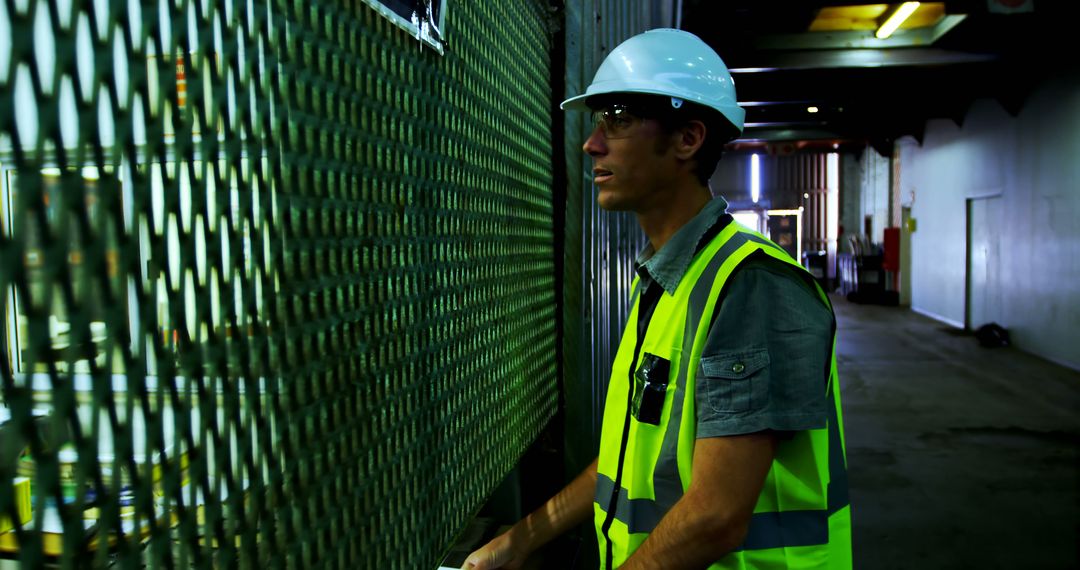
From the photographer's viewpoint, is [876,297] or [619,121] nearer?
[619,121]

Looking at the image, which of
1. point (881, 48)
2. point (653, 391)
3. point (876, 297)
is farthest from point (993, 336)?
point (653, 391)

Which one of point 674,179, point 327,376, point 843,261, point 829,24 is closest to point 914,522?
point 674,179

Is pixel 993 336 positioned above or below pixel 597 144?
below

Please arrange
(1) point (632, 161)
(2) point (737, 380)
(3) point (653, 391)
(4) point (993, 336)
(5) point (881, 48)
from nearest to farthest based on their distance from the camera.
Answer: (2) point (737, 380) < (3) point (653, 391) < (1) point (632, 161) < (5) point (881, 48) < (4) point (993, 336)

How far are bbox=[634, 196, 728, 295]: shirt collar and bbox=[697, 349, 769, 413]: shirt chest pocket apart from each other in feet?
0.77

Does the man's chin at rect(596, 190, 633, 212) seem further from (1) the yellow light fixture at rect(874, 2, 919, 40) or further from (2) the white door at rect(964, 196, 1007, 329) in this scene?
(2) the white door at rect(964, 196, 1007, 329)

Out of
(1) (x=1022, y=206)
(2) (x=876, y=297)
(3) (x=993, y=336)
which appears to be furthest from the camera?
(2) (x=876, y=297)

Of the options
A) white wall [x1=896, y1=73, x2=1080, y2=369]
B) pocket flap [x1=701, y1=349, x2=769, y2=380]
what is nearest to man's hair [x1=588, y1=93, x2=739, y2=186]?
pocket flap [x1=701, y1=349, x2=769, y2=380]

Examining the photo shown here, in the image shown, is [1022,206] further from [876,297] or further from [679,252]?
[679,252]

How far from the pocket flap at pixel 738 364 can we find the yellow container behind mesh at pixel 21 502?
940mm

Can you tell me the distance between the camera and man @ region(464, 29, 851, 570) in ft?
3.94

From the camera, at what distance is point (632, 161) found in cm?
156

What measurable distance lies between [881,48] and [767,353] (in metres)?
10.0

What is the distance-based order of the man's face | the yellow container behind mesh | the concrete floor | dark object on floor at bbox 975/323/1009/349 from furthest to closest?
dark object on floor at bbox 975/323/1009/349, the concrete floor, the man's face, the yellow container behind mesh
